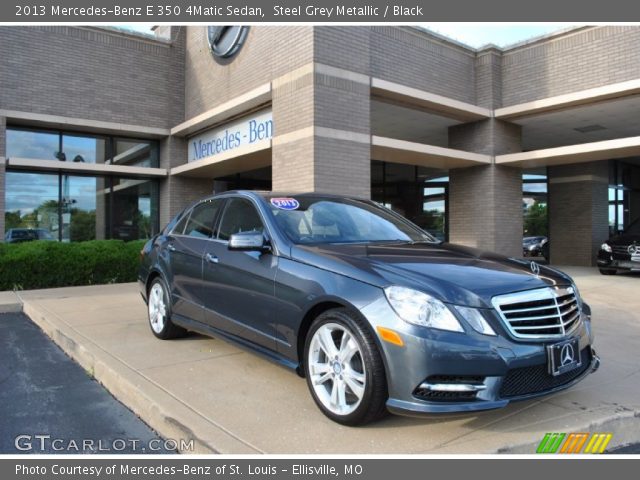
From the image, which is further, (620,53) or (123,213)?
(123,213)

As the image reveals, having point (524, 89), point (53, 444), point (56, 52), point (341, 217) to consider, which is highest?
point (56, 52)

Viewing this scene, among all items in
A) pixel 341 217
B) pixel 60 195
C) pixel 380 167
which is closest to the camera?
pixel 341 217

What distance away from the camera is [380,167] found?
54.6ft

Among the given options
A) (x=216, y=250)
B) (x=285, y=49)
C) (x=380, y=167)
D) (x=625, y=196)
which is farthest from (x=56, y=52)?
(x=625, y=196)

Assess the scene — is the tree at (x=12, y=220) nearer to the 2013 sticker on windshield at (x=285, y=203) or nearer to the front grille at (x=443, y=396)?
the 2013 sticker on windshield at (x=285, y=203)

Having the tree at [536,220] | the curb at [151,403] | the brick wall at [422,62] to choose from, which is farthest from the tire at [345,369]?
the tree at [536,220]

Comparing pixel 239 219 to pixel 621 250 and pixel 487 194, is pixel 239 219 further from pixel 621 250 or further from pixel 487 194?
pixel 621 250

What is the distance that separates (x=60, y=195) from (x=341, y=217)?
11.1 m

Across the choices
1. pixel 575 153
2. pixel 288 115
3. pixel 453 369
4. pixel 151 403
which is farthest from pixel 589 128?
pixel 151 403

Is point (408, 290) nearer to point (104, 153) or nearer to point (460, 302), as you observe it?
point (460, 302)

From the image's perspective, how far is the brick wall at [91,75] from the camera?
40.0 ft

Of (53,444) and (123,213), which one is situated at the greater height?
(123,213)

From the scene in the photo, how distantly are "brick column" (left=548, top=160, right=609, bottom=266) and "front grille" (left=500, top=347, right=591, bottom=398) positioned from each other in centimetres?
1495

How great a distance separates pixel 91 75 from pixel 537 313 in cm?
1305
